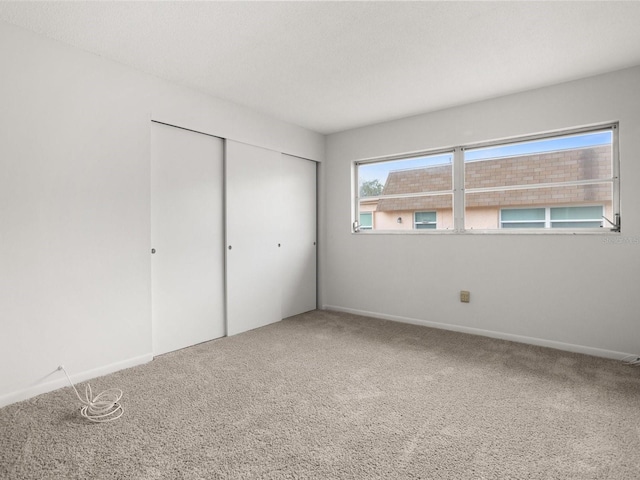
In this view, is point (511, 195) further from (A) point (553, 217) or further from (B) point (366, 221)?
(B) point (366, 221)

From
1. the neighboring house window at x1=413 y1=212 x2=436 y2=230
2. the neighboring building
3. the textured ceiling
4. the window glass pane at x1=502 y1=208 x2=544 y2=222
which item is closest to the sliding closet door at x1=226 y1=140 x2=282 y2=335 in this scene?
the textured ceiling

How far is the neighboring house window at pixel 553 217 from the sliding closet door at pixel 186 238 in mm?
3026

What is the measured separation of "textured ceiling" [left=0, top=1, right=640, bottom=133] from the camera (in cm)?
216

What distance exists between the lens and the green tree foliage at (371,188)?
15.1 feet

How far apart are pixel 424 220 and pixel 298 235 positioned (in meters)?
1.62

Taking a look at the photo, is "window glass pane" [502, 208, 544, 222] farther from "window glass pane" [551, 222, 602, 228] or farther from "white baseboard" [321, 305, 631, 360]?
"white baseboard" [321, 305, 631, 360]

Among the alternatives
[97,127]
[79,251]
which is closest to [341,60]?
[97,127]

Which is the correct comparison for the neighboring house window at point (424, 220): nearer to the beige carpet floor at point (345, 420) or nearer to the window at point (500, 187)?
the window at point (500, 187)

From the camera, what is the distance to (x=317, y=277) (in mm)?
5031

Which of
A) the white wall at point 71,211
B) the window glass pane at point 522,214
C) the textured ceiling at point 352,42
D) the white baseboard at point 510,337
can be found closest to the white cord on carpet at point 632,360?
the white baseboard at point 510,337

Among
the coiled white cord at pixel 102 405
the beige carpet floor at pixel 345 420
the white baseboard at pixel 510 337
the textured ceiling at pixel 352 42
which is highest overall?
the textured ceiling at pixel 352 42

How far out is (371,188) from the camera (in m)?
4.68

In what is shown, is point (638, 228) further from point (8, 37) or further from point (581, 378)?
point (8, 37)

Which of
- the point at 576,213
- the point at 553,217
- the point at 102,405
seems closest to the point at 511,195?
the point at 553,217
